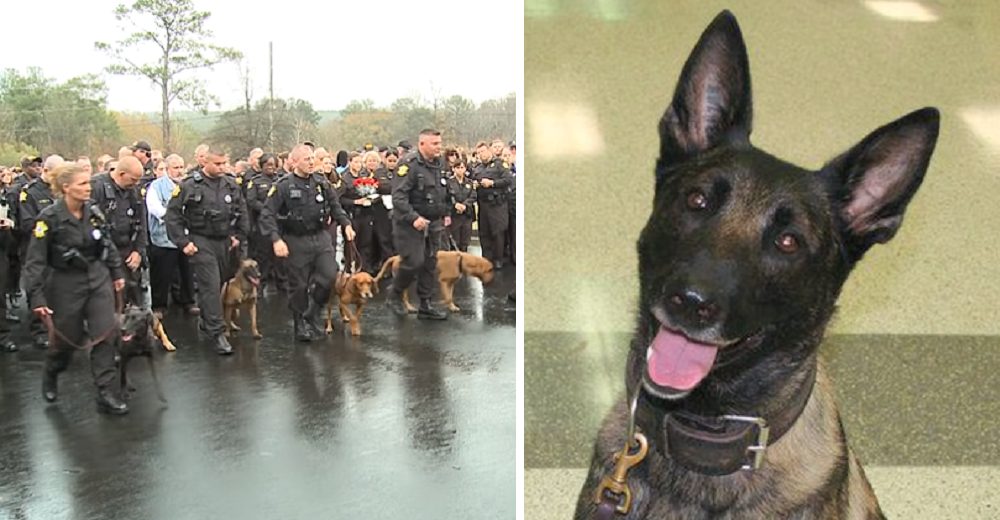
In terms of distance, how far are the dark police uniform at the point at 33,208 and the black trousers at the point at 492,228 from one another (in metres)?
3.31

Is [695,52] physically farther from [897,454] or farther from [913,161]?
[897,454]

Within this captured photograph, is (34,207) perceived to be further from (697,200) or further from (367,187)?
(697,200)

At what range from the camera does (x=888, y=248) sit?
2.66 meters

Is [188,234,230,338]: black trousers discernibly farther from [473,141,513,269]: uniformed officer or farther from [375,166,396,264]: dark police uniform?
[473,141,513,269]: uniformed officer

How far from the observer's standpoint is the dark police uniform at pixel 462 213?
23.8 ft

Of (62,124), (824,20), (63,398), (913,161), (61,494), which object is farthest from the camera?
(63,398)

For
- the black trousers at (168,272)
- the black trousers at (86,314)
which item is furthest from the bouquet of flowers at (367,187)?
the black trousers at (86,314)

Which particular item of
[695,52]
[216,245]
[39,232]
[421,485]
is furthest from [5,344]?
[695,52]

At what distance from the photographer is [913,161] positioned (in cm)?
233

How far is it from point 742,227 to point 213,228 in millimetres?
5552

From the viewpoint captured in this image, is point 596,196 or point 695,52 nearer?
point 695,52

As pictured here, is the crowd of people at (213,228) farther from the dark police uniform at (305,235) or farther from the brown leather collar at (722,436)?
the brown leather collar at (722,436)

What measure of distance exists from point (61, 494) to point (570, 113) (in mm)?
3321

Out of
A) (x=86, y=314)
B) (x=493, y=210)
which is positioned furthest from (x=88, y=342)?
(x=493, y=210)
